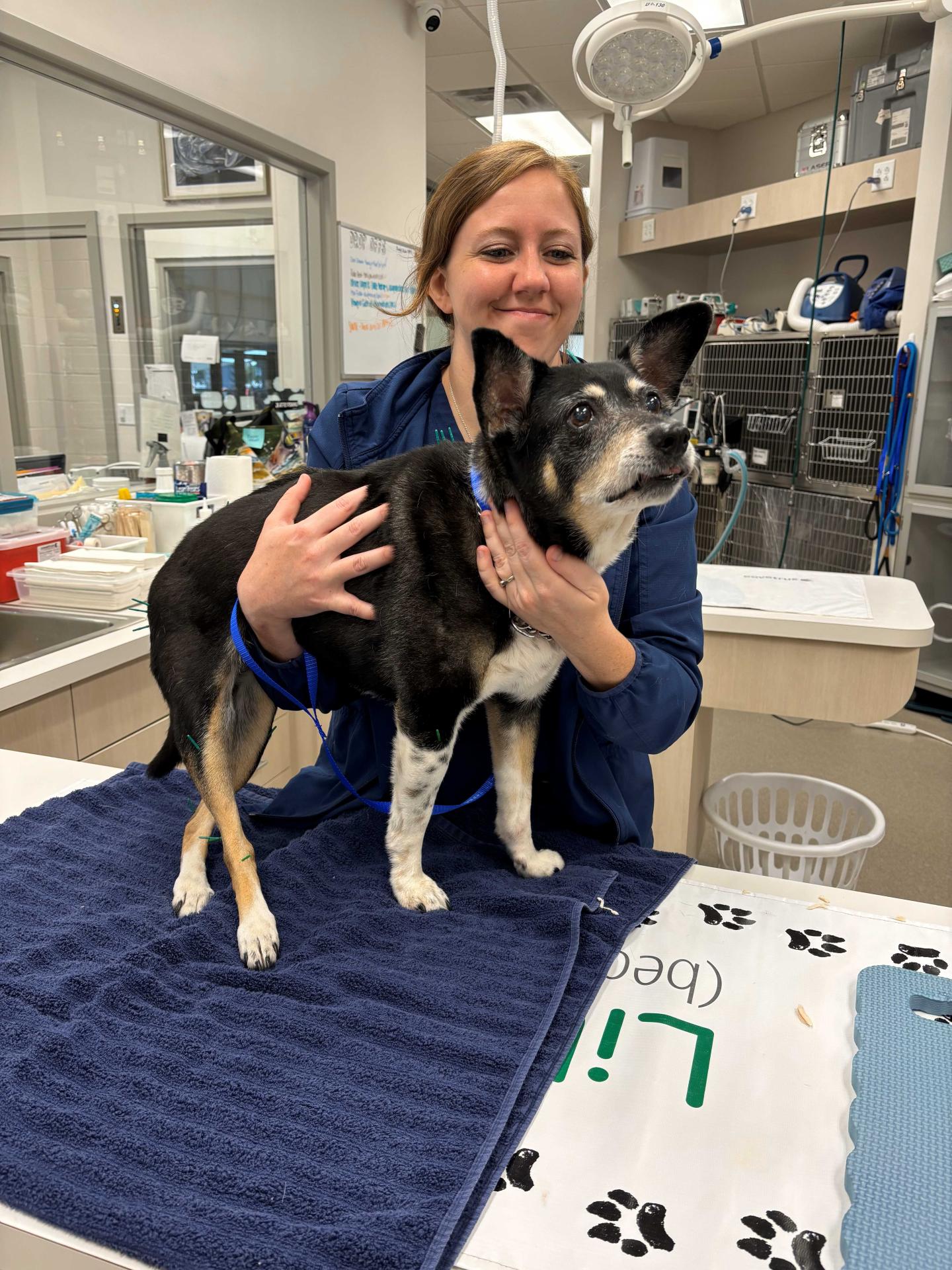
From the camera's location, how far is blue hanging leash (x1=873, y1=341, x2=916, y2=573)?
4125 mm

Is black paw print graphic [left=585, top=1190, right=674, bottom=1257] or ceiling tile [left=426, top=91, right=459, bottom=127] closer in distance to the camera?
black paw print graphic [left=585, top=1190, right=674, bottom=1257]

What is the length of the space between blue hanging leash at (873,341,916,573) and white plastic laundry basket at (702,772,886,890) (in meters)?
1.89

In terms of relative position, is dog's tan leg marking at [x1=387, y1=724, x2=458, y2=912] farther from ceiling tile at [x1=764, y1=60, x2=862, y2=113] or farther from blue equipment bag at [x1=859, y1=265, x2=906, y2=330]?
ceiling tile at [x1=764, y1=60, x2=862, y2=113]

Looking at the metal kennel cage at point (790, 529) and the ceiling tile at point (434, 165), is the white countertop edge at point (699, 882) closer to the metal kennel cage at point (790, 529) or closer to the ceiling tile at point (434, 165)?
the metal kennel cage at point (790, 529)

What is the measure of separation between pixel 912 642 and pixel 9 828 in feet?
6.57

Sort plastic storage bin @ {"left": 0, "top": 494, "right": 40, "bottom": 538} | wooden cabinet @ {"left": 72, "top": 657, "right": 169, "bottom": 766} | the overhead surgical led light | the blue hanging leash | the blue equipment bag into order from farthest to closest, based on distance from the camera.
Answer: the blue equipment bag, the blue hanging leash, plastic storage bin @ {"left": 0, "top": 494, "right": 40, "bottom": 538}, wooden cabinet @ {"left": 72, "top": 657, "right": 169, "bottom": 766}, the overhead surgical led light

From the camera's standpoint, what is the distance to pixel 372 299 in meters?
4.76

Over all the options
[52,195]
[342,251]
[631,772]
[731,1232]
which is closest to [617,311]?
[342,251]

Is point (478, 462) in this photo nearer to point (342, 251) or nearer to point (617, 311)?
point (342, 251)

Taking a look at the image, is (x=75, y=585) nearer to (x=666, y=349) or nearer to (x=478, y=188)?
(x=478, y=188)

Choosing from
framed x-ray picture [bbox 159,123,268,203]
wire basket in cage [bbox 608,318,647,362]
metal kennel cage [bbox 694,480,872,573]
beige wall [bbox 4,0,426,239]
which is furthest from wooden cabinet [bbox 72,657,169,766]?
wire basket in cage [bbox 608,318,647,362]

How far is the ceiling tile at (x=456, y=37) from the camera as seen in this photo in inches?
193

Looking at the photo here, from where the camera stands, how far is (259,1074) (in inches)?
32.2

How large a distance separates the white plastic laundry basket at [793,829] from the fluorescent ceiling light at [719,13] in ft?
10.9
